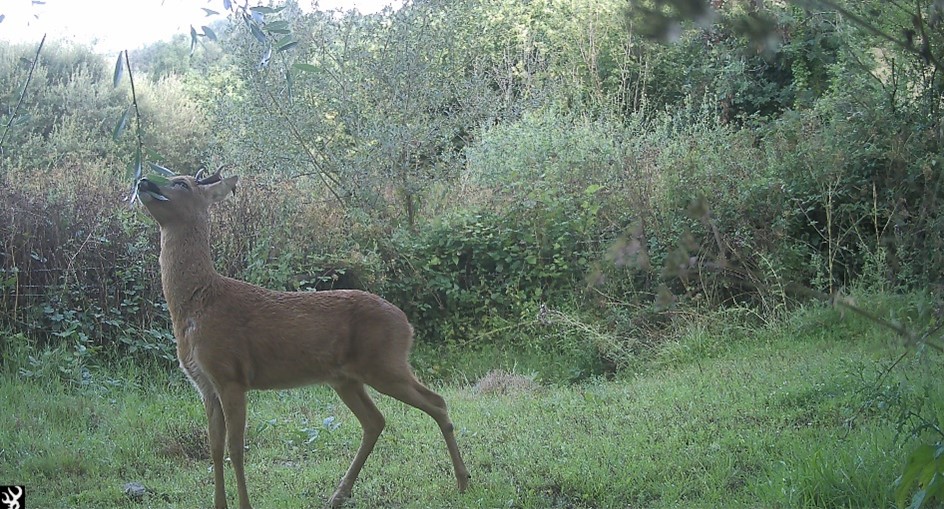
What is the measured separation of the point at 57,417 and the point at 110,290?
1916 mm

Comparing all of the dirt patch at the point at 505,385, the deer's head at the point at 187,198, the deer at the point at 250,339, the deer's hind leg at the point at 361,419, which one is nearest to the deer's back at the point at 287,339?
the deer at the point at 250,339

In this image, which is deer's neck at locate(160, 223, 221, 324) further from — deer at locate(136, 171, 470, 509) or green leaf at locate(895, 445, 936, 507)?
green leaf at locate(895, 445, 936, 507)

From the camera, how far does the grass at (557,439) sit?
5652 mm

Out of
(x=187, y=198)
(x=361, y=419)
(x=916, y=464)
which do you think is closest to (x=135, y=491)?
(x=361, y=419)

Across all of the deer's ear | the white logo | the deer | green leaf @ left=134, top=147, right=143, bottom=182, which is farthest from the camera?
the deer's ear

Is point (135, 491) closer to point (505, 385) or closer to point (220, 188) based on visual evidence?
point (220, 188)

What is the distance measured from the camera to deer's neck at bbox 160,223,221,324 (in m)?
5.89

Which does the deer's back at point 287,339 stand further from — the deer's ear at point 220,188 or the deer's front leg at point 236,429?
the deer's ear at point 220,188

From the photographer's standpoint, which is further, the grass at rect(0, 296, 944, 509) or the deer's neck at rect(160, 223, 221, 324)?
the deer's neck at rect(160, 223, 221, 324)

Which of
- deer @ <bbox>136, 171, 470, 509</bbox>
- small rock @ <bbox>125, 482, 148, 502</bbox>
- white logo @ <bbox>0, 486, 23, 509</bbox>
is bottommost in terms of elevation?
small rock @ <bbox>125, 482, 148, 502</bbox>

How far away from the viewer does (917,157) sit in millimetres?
10195

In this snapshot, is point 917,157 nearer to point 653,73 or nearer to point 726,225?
point 726,225

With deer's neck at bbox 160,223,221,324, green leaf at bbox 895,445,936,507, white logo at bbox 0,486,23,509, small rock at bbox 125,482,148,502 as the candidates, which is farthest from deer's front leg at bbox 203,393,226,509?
green leaf at bbox 895,445,936,507

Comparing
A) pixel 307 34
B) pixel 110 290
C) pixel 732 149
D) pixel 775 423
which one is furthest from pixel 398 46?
pixel 775 423
